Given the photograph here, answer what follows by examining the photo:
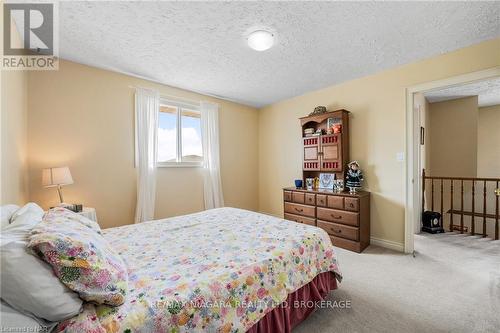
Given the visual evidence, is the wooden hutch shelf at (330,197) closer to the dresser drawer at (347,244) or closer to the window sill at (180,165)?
the dresser drawer at (347,244)

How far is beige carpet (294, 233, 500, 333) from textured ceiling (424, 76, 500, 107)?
8.66 ft

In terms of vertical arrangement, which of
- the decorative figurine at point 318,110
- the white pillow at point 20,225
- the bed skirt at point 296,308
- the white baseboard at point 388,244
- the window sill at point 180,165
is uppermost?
the decorative figurine at point 318,110

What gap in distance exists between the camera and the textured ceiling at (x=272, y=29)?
1803 mm

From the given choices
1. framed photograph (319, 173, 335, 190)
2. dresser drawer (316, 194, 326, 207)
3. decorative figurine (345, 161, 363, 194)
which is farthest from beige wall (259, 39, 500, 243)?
dresser drawer (316, 194, 326, 207)

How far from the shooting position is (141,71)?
9.73 ft

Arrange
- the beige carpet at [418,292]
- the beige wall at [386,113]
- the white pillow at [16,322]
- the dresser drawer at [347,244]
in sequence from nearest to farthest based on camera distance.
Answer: the white pillow at [16,322]
the beige carpet at [418,292]
the beige wall at [386,113]
the dresser drawer at [347,244]

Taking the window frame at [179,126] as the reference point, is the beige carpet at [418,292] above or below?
below

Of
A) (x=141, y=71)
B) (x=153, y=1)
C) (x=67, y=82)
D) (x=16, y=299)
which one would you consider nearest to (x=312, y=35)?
(x=153, y=1)

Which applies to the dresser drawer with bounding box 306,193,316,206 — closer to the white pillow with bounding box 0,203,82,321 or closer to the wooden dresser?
the wooden dresser

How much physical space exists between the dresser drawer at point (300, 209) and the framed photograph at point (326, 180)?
0.48 m

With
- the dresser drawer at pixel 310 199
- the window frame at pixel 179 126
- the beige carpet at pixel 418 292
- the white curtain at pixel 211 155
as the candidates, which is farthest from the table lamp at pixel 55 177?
the dresser drawer at pixel 310 199

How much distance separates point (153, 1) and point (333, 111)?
2.76m

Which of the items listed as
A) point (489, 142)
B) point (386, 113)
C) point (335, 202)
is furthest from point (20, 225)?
point (489, 142)

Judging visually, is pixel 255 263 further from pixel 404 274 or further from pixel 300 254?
pixel 404 274
